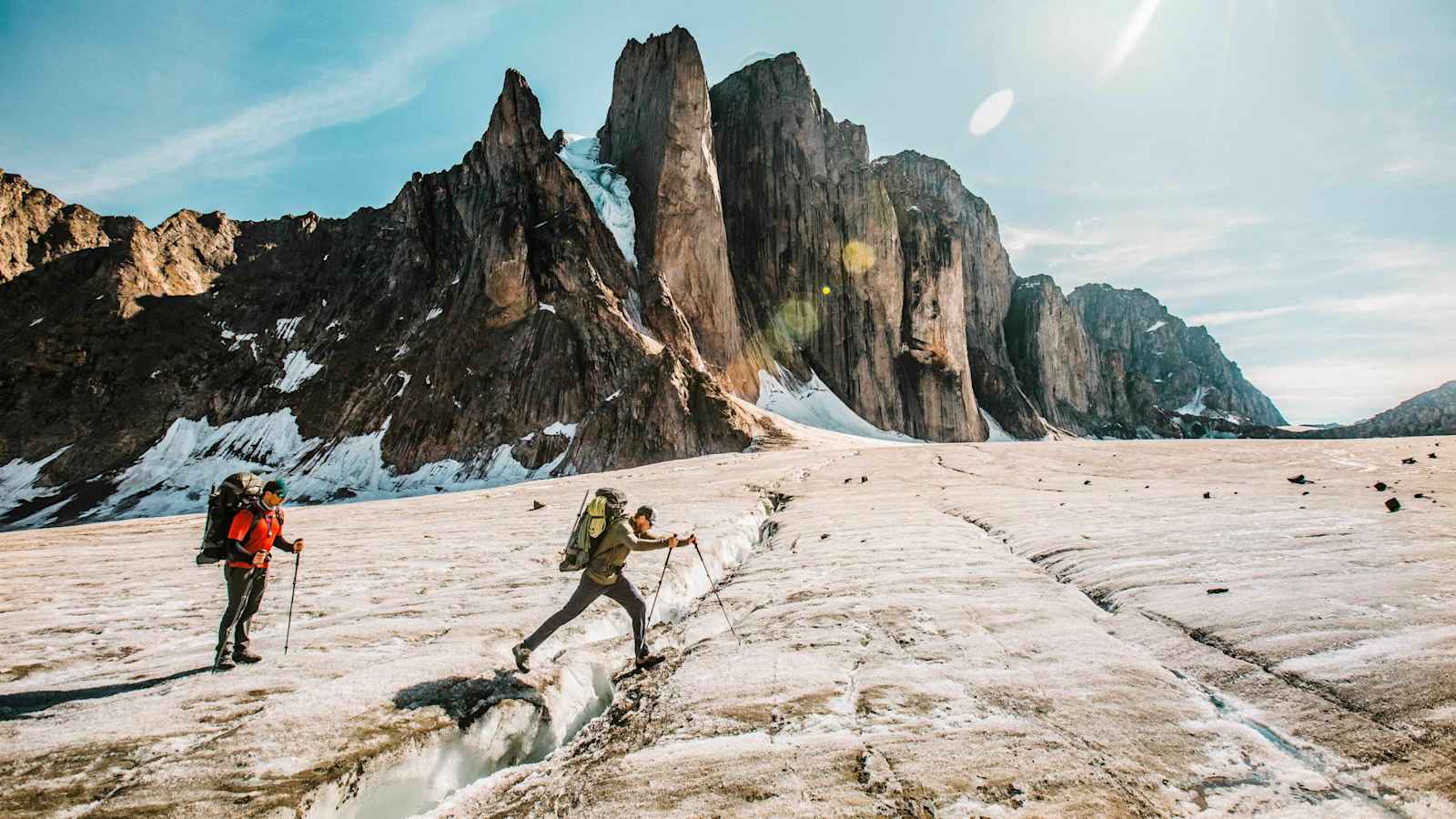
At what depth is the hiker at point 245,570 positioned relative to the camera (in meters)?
6.62

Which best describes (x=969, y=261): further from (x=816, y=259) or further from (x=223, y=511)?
(x=223, y=511)

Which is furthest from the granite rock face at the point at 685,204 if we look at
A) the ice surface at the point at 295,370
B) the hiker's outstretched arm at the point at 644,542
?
the hiker's outstretched arm at the point at 644,542

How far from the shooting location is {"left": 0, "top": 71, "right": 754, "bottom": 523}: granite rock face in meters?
56.2

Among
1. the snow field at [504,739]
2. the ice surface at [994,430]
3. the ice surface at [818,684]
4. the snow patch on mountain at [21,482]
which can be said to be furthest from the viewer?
the ice surface at [994,430]

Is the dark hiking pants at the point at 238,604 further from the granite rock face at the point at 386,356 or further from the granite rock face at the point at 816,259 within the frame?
the granite rock face at the point at 816,259

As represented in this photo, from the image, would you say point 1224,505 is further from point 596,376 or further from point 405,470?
point 405,470

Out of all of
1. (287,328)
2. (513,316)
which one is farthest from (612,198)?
(287,328)

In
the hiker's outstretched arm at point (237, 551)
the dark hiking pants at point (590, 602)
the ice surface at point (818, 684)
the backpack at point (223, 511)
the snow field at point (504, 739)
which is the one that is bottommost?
the snow field at point (504, 739)

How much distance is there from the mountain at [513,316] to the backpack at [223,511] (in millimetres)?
43652

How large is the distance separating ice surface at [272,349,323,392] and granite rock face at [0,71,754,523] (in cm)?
29

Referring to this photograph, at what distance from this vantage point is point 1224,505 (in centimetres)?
1355

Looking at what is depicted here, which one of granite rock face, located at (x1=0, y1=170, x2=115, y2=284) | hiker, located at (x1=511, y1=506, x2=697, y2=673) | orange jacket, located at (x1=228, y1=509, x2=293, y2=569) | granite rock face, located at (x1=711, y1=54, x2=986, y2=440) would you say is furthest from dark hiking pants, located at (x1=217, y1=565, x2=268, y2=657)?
granite rock face, located at (x1=0, y1=170, x2=115, y2=284)

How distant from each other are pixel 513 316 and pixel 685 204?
22.3m

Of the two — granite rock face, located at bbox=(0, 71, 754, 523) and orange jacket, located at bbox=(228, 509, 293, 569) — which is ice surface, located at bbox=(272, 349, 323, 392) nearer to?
granite rock face, located at bbox=(0, 71, 754, 523)
